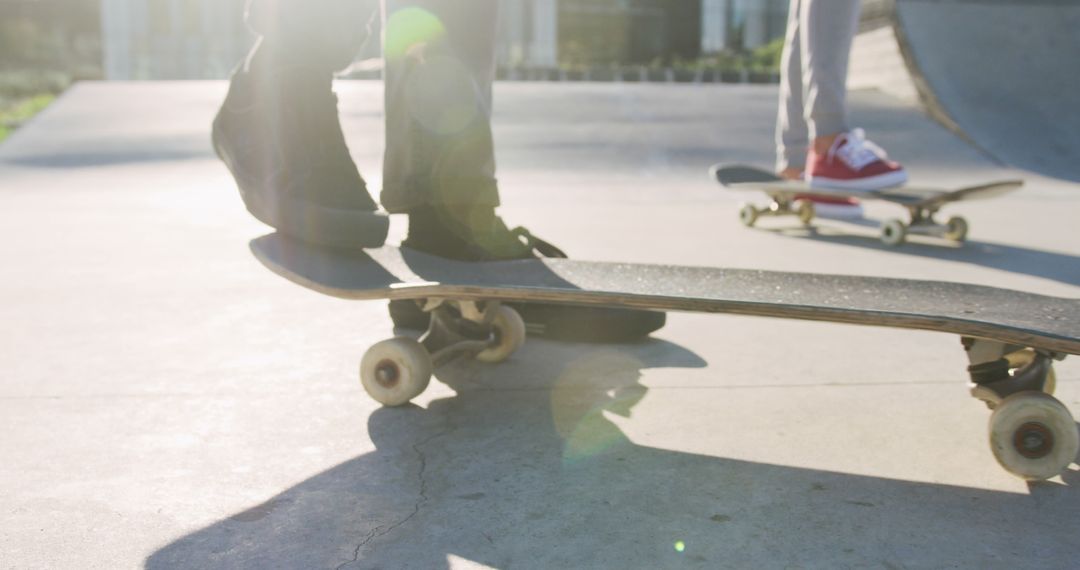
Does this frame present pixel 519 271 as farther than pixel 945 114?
No

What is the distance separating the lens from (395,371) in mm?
1817

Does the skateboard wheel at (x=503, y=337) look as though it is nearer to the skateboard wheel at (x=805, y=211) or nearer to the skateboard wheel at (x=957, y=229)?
the skateboard wheel at (x=957, y=229)

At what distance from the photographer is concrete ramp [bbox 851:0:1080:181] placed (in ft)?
21.7

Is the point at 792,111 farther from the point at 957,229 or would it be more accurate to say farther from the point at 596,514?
the point at 596,514

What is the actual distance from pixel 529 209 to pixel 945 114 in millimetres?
3724

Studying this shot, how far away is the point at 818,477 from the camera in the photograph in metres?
1.48

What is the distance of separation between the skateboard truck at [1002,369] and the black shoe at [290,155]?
1.03m

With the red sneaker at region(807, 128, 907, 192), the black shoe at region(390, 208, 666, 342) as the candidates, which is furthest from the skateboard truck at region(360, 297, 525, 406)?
the red sneaker at region(807, 128, 907, 192)

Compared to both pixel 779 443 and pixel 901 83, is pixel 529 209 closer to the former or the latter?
pixel 779 443

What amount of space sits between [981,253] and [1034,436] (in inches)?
94.7

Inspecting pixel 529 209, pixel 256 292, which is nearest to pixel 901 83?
pixel 529 209

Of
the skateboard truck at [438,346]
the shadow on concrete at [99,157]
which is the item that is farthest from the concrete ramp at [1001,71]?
the skateboard truck at [438,346]

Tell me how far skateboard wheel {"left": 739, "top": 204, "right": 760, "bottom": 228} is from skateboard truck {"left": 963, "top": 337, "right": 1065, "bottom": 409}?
276 cm

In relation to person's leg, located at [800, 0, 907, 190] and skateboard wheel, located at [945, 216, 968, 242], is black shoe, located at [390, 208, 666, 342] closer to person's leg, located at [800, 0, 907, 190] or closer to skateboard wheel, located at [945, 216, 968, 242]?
person's leg, located at [800, 0, 907, 190]
